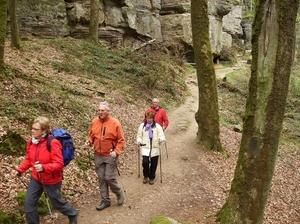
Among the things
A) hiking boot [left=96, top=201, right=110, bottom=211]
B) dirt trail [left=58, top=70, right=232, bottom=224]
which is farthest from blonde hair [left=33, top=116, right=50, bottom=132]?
hiking boot [left=96, top=201, right=110, bottom=211]

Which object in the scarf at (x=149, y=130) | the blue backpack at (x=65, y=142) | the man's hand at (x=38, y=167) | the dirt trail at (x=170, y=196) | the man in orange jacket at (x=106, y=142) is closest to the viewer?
the man's hand at (x=38, y=167)

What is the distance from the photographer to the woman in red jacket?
4.20 metres

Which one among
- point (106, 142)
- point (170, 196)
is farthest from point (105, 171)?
point (170, 196)

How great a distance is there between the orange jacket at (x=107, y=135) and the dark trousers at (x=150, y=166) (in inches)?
71.0

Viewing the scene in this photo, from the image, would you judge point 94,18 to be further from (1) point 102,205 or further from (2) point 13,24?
(1) point 102,205

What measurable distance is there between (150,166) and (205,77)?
14.8ft

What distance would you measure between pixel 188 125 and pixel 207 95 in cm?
357

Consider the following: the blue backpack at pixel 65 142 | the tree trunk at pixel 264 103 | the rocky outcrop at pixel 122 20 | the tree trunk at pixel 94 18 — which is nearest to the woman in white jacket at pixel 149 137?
the tree trunk at pixel 264 103

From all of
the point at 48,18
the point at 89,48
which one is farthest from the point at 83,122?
the point at 48,18

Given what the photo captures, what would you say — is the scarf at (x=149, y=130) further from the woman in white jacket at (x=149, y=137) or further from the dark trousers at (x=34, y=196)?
the dark trousers at (x=34, y=196)

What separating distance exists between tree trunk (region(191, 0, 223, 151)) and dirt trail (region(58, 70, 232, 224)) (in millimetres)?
777

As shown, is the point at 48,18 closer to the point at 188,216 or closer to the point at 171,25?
the point at 171,25

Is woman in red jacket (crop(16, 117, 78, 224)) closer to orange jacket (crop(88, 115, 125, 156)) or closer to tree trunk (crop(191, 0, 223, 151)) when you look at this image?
orange jacket (crop(88, 115, 125, 156))

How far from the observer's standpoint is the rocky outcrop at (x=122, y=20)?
20.8 metres
